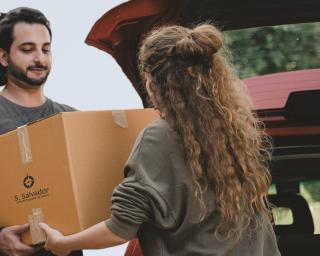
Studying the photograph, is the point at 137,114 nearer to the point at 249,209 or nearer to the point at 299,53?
the point at 249,209

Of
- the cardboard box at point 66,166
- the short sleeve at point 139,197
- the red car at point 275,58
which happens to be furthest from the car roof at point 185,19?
the short sleeve at point 139,197

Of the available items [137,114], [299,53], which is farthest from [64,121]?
[299,53]

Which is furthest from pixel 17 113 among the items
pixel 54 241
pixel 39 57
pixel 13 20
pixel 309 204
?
pixel 309 204

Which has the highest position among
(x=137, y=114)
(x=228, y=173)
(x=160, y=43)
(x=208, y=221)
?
(x=160, y=43)

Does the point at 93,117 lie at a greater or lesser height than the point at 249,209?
greater

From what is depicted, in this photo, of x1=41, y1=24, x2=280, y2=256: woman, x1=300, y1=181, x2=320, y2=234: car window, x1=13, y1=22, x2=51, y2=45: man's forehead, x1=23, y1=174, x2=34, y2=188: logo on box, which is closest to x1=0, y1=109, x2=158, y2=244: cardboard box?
x1=23, y1=174, x2=34, y2=188: logo on box

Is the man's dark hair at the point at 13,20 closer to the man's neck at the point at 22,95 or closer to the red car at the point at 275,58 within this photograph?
the man's neck at the point at 22,95

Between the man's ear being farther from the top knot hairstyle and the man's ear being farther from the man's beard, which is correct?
the top knot hairstyle

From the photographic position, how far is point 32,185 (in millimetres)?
2199

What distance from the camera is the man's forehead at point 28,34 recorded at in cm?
249

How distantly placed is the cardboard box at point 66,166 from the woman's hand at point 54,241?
2 cm

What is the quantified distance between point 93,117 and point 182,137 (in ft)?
1.20

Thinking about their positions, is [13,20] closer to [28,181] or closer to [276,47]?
[28,181]

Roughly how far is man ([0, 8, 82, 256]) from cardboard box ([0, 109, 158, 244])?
0.77 feet
